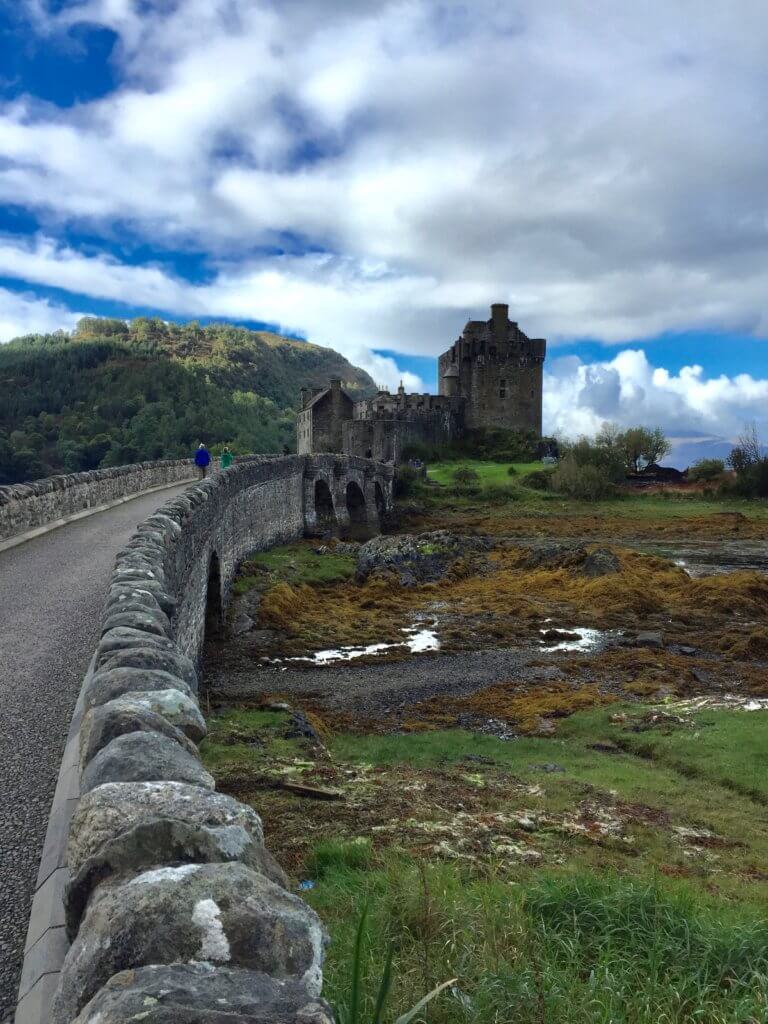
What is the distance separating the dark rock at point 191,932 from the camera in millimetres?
2127

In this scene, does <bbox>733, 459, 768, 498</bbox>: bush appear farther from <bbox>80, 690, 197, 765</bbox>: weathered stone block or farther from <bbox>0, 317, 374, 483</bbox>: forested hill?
<bbox>80, 690, 197, 765</bbox>: weathered stone block

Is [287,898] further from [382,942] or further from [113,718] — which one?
[382,942]

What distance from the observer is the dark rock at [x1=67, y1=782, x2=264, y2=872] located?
269 cm

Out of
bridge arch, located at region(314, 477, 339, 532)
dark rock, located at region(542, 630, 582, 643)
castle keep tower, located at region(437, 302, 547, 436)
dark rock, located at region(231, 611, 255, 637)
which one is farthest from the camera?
castle keep tower, located at region(437, 302, 547, 436)

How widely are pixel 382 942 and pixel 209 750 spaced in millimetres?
5486

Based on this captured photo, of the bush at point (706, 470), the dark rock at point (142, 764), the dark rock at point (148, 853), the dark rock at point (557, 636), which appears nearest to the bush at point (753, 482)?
the bush at point (706, 470)

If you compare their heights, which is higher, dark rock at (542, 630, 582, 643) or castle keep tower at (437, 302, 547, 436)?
castle keep tower at (437, 302, 547, 436)

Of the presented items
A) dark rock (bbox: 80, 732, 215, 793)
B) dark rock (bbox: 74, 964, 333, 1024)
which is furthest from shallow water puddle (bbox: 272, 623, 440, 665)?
dark rock (bbox: 74, 964, 333, 1024)

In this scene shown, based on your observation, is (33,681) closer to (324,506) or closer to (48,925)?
(48,925)

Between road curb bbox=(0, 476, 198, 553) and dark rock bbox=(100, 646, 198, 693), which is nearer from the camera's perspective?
dark rock bbox=(100, 646, 198, 693)

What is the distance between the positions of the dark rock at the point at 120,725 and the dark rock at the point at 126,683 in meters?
0.29

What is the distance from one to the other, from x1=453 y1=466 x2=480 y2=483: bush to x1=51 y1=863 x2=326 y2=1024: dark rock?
5146 centimetres

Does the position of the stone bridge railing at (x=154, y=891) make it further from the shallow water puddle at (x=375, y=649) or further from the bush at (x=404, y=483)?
the bush at (x=404, y=483)

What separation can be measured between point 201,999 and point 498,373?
6582 centimetres
